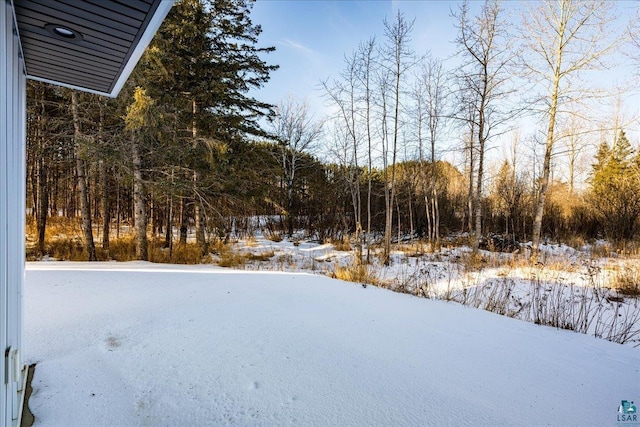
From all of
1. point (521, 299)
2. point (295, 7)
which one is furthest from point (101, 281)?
point (521, 299)

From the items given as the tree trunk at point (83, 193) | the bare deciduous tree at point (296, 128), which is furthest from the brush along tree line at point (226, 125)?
the bare deciduous tree at point (296, 128)

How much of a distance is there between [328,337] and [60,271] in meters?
4.44

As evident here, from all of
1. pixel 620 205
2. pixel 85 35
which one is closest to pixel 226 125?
pixel 85 35

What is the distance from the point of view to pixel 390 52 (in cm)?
988

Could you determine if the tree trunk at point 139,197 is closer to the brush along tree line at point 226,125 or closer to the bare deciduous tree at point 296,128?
the brush along tree line at point 226,125

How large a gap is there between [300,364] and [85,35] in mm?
2406

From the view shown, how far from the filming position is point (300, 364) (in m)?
2.08

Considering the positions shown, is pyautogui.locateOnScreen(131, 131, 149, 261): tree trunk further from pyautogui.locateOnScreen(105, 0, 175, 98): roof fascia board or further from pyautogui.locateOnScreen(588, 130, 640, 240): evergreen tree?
pyautogui.locateOnScreen(588, 130, 640, 240): evergreen tree

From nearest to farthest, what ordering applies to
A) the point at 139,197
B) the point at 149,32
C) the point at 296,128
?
1. the point at 149,32
2. the point at 139,197
3. the point at 296,128

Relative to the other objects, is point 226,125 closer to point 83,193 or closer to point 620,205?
point 83,193

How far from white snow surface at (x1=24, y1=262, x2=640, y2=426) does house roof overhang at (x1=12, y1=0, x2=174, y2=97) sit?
6.48 ft

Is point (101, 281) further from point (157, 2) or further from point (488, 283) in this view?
point (488, 283)

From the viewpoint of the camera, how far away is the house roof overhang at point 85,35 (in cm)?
145

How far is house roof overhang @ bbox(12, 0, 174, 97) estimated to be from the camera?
145 cm
